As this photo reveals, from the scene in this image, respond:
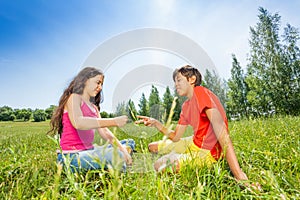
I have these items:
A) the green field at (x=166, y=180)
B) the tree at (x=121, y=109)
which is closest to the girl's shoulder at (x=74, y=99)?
the tree at (x=121, y=109)

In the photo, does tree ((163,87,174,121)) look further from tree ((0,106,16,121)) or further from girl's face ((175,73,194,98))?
tree ((0,106,16,121))

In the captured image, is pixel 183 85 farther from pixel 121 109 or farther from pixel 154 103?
pixel 121 109

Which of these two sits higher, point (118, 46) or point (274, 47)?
point (274, 47)

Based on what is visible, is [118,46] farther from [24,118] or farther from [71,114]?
[24,118]

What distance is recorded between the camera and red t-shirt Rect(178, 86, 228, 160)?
7.61ft

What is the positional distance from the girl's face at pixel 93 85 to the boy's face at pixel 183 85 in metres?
0.85

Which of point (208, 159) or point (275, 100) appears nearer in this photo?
point (208, 159)

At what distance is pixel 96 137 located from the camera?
10.5 feet

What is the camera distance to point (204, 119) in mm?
2457

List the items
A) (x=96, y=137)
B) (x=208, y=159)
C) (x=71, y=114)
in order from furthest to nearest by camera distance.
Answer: (x=96, y=137)
(x=71, y=114)
(x=208, y=159)

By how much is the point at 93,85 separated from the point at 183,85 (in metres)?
1.05

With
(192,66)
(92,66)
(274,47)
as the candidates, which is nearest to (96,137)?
(92,66)

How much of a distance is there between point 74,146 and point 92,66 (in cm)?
88

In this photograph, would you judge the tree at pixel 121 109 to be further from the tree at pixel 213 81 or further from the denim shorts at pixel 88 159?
the tree at pixel 213 81
